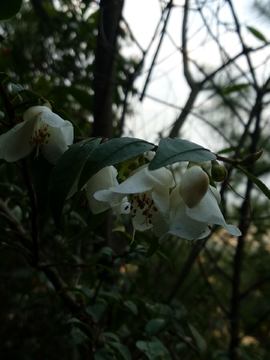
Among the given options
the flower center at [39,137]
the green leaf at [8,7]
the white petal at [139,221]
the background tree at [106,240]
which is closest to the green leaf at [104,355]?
the background tree at [106,240]

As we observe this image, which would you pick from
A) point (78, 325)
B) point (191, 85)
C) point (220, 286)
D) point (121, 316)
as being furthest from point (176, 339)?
point (220, 286)

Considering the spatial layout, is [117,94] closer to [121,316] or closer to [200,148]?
[121,316]

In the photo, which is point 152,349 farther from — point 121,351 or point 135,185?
point 135,185

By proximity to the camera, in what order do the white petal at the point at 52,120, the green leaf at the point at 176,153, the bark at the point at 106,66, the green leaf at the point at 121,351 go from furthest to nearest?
the bark at the point at 106,66 < the green leaf at the point at 121,351 < the white petal at the point at 52,120 < the green leaf at the point at 176,153

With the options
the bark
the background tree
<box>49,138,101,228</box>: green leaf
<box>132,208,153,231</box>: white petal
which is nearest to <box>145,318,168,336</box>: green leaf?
the background tree

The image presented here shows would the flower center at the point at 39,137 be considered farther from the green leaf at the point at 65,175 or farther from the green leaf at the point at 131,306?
the green leaf at the point at 131,306

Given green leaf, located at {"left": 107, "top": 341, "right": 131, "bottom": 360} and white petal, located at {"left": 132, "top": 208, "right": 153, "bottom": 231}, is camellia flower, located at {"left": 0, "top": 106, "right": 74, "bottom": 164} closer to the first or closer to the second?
white petal, located at {"left": 132, "top": 208, "right": 153, "bottom": 231}
